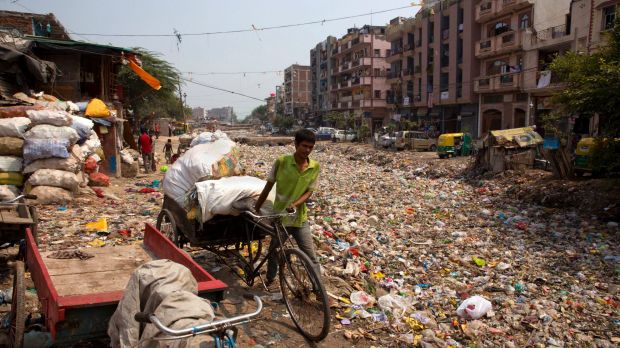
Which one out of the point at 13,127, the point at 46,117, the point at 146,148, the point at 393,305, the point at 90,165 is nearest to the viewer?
the point at 393,305

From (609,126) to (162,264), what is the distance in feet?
33.2

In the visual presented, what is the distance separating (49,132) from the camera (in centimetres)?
911

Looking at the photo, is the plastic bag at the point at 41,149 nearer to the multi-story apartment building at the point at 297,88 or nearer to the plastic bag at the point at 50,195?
the plastic bag at the point at 50,195

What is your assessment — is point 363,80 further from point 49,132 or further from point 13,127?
point 13,127

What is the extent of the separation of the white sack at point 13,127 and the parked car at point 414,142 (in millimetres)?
22151

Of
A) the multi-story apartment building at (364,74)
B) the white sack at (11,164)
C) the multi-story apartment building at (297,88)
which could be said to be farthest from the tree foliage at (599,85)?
the multi-story apartment building at (297,88)

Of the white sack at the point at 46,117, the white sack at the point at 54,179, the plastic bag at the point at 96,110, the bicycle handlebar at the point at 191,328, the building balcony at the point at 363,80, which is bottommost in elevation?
the white sack at the point at 54,179

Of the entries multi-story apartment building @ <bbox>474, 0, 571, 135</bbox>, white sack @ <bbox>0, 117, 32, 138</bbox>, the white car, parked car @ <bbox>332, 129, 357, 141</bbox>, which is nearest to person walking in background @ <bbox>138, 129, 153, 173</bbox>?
white sack @ <bbox>0, 117, 32, 138</bbox>

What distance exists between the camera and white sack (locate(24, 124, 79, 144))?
9000mm

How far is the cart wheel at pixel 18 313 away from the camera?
2889 millimetres

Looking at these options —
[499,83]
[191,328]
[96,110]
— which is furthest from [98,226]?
[499,83]

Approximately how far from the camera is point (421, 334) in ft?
14.0

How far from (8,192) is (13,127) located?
1.29 metres

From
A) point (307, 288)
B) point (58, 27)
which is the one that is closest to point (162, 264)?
point (307, 288)
